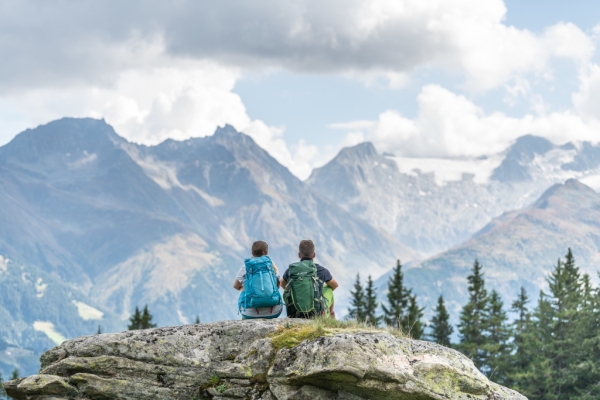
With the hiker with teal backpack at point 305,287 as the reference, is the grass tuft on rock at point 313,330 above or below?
below

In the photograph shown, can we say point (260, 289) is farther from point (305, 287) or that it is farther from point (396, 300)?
point (396, 300)

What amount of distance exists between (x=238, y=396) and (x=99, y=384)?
3.20 meters

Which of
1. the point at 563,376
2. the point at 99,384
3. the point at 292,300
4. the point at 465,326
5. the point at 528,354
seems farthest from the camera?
the point at 465,326

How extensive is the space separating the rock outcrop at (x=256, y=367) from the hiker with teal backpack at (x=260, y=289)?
0.75 m

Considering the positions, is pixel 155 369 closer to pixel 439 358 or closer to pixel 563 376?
pixel 439 358

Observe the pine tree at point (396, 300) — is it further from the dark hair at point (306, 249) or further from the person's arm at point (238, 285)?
the dark hair at point (306, 249)

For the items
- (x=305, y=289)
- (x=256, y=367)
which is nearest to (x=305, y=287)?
(x=305, y=289)

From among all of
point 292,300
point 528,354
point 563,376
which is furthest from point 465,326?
point 292,300

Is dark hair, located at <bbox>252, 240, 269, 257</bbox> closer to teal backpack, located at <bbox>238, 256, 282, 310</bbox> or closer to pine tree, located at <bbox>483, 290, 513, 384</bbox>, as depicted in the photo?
teal backpack, located at <bbox>238, 256, 282, 310</bbox>

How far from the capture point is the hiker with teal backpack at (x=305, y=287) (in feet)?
57.8

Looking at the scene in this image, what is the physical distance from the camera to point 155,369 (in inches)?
625

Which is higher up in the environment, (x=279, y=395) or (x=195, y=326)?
(x=195, y=326)

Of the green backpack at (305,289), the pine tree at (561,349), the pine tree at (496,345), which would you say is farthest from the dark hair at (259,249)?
the pine tree at (496,345)

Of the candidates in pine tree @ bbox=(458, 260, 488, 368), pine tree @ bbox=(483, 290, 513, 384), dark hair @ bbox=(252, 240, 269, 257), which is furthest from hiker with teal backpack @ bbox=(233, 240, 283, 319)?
pine tree @ bbox=(458, 260, 488, 368)
